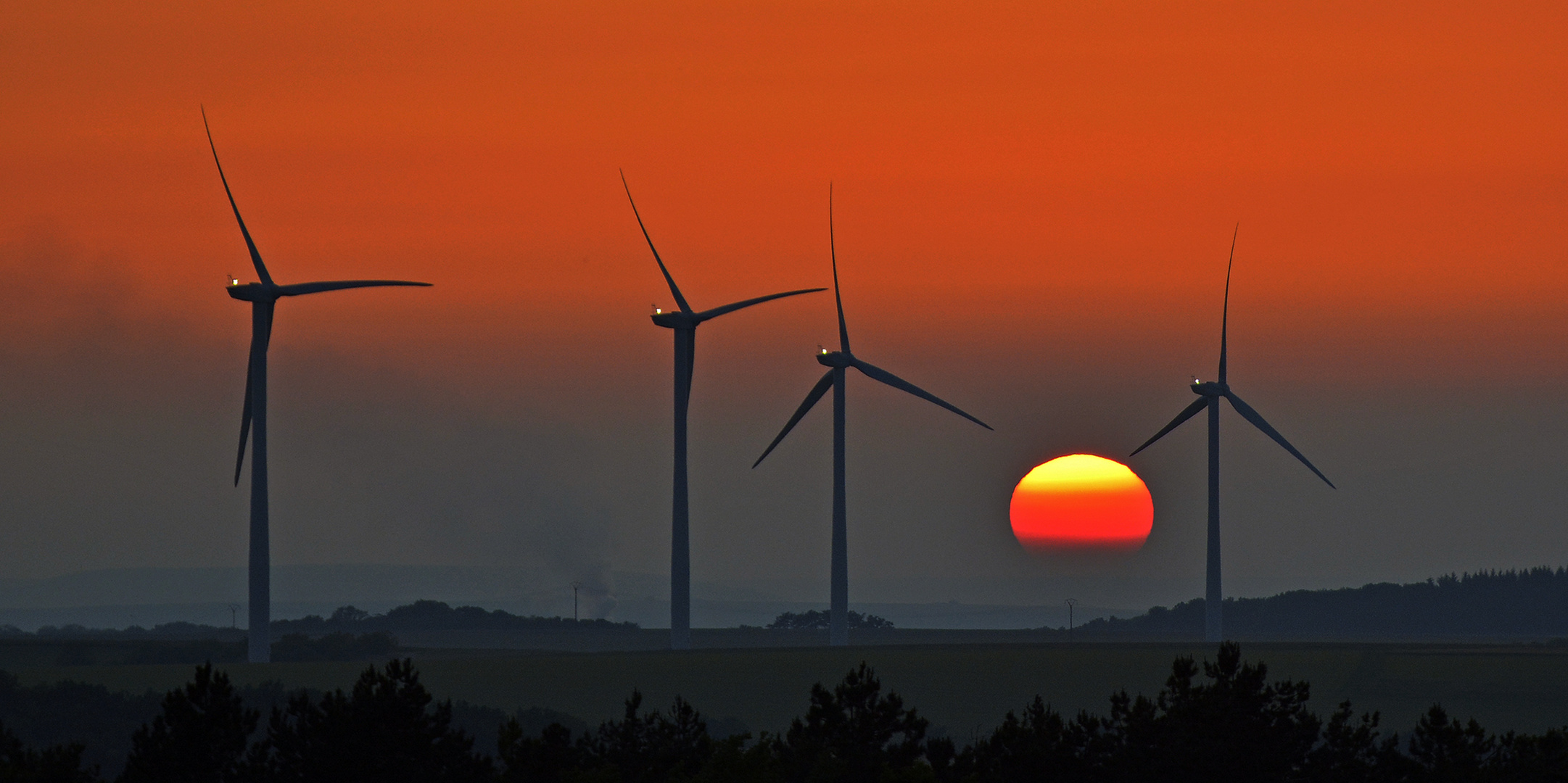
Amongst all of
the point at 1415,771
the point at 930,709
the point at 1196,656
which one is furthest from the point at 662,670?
the point at 1415,771

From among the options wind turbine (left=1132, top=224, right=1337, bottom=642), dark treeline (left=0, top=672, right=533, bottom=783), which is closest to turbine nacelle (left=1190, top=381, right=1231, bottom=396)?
wind turbine (left=1132, top=224, right=1337, bottom=642)

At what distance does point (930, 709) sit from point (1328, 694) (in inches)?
857

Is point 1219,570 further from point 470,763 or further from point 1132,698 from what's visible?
point 470,763

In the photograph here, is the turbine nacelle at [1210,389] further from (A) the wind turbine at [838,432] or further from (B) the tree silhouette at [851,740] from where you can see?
(B) the tree silhouette at [851,740]

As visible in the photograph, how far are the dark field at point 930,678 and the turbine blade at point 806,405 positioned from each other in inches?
475

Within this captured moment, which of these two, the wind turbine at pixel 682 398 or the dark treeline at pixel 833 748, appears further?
the wind turbine at pixel 682 398

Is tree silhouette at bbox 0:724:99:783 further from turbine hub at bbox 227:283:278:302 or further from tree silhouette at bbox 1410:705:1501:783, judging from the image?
turbine hub at bbox 227:283:278:302

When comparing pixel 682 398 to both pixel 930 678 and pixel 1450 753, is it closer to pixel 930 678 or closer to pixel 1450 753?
pixel 930 678

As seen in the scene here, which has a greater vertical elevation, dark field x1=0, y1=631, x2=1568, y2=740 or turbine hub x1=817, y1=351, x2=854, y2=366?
turbine hub x1=817, y1=351, x2=854, y2=366

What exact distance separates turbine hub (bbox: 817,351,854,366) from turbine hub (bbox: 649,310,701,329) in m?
11.7

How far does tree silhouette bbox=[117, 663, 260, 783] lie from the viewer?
177 feet

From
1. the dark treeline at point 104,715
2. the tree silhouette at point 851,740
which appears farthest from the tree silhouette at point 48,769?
the dark treeline at point 104,715

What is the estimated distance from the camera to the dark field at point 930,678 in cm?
10575

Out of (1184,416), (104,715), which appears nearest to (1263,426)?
(1184,416)
